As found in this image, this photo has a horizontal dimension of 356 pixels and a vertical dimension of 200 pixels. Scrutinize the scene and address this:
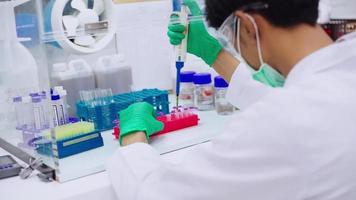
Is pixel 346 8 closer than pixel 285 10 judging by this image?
No

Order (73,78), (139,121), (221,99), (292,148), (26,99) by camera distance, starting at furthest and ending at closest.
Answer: (221,99)
(73,78)
(26,99)
(139,121)
(292,148)

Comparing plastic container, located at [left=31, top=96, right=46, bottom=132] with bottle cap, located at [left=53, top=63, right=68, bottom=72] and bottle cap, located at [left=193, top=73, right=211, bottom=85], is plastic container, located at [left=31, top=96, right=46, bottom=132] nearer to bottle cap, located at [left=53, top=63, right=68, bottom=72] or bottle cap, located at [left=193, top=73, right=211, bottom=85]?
bottle cap, located at [left=53, top=63, right=68, bottom=72]

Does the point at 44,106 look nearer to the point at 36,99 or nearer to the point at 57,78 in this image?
the point at 36,99

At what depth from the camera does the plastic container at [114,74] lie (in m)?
1.47

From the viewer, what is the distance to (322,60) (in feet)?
2.58

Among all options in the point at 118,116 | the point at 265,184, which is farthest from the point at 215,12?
the point at 118,116

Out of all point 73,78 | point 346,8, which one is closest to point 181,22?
point 73,78

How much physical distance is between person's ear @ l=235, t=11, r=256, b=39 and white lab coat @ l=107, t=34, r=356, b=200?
0.11 metres

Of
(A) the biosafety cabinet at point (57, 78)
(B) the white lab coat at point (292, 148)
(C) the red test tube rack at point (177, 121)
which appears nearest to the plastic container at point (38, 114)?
(A) the biosafety cabinet at point (57, 78)

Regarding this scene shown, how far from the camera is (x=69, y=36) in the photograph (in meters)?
1.19

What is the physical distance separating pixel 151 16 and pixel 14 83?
1.66 ft

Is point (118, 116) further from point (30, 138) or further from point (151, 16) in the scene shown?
point (151, 16)

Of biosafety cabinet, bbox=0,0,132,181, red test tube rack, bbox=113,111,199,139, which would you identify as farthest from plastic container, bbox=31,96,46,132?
red test tube rack, bbox=113,111,199,139

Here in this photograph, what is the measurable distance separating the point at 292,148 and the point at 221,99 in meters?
0.86
